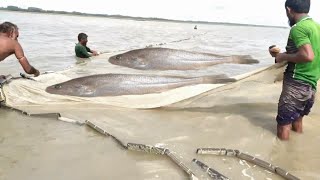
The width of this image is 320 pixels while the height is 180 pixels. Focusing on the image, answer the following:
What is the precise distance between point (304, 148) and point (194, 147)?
1439 mm

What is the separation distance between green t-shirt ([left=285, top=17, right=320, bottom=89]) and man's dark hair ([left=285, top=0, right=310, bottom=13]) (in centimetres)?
11

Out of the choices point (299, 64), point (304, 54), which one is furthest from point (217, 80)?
point (304, 54)

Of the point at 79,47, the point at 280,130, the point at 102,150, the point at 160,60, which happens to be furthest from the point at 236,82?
the point at 79,47

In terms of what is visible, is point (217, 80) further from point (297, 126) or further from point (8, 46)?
point (8, 46)

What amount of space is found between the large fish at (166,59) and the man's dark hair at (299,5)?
6327 mm

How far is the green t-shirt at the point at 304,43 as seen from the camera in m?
4.49

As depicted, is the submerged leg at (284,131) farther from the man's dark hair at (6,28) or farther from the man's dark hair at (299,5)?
the man's dark hair at (6,28)

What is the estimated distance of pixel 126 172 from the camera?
13.1ft

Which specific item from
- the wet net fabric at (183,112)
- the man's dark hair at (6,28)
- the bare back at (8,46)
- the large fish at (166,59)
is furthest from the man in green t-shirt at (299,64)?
the large fish at (166,59)

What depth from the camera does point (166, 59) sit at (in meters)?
10.8

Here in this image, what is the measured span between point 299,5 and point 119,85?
163 inches

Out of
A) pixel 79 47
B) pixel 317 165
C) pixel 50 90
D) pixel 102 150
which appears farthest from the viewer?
pixel 79 47

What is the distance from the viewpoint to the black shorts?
15.6 feet

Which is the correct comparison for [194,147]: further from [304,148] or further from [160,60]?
[160,60]
